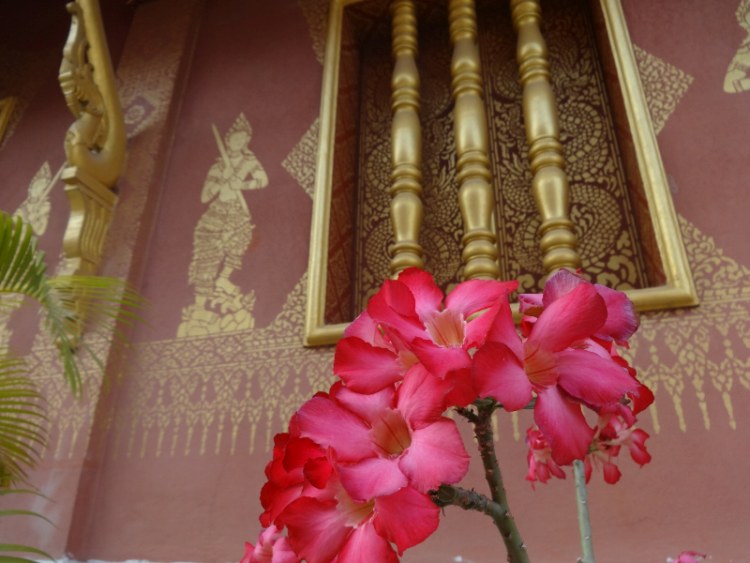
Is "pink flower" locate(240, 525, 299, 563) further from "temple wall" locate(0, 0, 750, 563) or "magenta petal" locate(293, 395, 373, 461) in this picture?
"temple wall" locate(0, 0, 750, 563)

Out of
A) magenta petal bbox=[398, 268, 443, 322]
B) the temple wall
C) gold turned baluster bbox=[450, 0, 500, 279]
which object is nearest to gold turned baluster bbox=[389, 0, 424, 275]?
gold turned baluster bbox=[450, 0, 500, 279]

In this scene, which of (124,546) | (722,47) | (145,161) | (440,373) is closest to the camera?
(440,373)

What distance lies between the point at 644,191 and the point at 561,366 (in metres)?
1.13

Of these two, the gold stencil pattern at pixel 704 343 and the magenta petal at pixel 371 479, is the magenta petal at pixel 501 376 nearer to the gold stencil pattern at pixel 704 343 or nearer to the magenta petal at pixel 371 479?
the magenta petal at pixel 371 479

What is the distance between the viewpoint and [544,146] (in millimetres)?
1403

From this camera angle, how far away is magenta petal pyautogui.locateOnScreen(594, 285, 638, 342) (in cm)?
27

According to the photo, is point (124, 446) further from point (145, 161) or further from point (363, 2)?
point (363, 2)

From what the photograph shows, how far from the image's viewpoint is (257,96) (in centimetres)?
175

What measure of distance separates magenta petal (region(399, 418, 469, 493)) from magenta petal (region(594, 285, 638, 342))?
0.27 ft

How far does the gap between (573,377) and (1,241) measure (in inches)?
38.7

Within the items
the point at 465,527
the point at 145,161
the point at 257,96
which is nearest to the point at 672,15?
the point at 257,96

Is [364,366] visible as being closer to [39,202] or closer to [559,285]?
[559,285]

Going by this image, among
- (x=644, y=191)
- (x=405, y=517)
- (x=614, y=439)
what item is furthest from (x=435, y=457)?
(x=644, y=191)

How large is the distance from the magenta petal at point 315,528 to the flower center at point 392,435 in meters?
0.03
